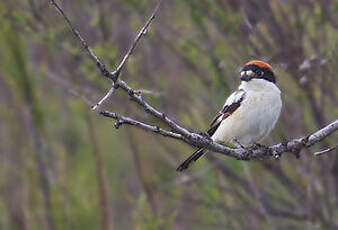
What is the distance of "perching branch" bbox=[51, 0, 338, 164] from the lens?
7.09 ft

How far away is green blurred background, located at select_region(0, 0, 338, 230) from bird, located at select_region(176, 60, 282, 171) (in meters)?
0.26

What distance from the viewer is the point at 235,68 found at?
497cm

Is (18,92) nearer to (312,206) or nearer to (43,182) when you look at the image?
(43,182)

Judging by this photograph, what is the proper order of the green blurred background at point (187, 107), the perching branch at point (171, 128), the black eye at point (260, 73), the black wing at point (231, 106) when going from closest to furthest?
the perching branch at point (171, 128) → the black wing at point (231, 106) → the black eye at point (260, 73) → the green blurred background at point (187, 107)

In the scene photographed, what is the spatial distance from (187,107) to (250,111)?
1326mm

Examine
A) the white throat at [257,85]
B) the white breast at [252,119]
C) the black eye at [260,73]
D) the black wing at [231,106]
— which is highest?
the black eye at [260,73]

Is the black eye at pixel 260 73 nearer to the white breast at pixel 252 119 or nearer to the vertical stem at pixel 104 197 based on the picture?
the white breast at pixel 252 119

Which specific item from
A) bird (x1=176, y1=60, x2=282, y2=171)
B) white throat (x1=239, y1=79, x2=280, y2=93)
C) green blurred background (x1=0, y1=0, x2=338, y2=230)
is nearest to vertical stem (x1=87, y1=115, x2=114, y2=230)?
green blurred background (x1=0, y1=0, x2=338, y2=230)

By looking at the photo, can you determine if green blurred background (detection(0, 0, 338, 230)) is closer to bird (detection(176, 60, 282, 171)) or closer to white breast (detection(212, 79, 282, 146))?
Result: bird (detection(176, 60, 282, 171))

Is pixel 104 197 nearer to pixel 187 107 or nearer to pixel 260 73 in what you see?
pixel 187 107

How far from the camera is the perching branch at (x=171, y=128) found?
2162 mm

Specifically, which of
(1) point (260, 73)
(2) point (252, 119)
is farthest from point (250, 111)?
(1) point (260, 73)

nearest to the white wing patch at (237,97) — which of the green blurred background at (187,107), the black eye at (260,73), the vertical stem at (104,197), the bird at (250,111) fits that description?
the bird at (250,111)

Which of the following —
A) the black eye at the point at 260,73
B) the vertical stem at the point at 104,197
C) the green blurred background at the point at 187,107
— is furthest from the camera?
the vertical stem at the point at 104,197
